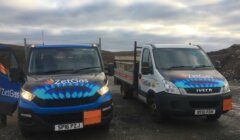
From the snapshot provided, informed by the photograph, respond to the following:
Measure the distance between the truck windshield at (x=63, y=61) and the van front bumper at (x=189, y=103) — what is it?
5.75 ft

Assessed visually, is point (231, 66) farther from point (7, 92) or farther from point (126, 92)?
point (7, 92)

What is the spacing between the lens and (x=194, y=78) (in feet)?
29.2

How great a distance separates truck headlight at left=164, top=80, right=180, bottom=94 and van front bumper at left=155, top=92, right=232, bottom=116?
0.07 metres

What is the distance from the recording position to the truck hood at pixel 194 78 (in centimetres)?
875

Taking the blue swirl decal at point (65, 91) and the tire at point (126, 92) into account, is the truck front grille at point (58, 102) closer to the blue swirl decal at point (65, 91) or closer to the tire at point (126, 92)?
the blue swirl decal at point (65, 91)

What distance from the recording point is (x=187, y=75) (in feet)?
29.8

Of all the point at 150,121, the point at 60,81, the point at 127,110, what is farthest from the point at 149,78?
the point at 60,81

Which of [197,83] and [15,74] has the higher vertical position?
[15,74]

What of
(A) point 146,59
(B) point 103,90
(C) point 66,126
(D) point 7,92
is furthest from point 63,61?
(A) point 146,59

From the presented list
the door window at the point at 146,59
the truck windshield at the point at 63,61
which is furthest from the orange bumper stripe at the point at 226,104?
the truck windshield at the point at 63,61

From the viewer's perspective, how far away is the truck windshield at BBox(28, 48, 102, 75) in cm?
884

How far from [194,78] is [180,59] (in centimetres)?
127

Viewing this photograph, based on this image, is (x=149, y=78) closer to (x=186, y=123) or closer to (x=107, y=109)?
(x=186, y=123)

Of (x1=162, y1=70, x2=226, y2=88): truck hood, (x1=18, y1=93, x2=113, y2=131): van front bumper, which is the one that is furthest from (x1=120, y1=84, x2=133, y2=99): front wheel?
(x1=18, y1=93, x2=113, y2=131): van front bumper
